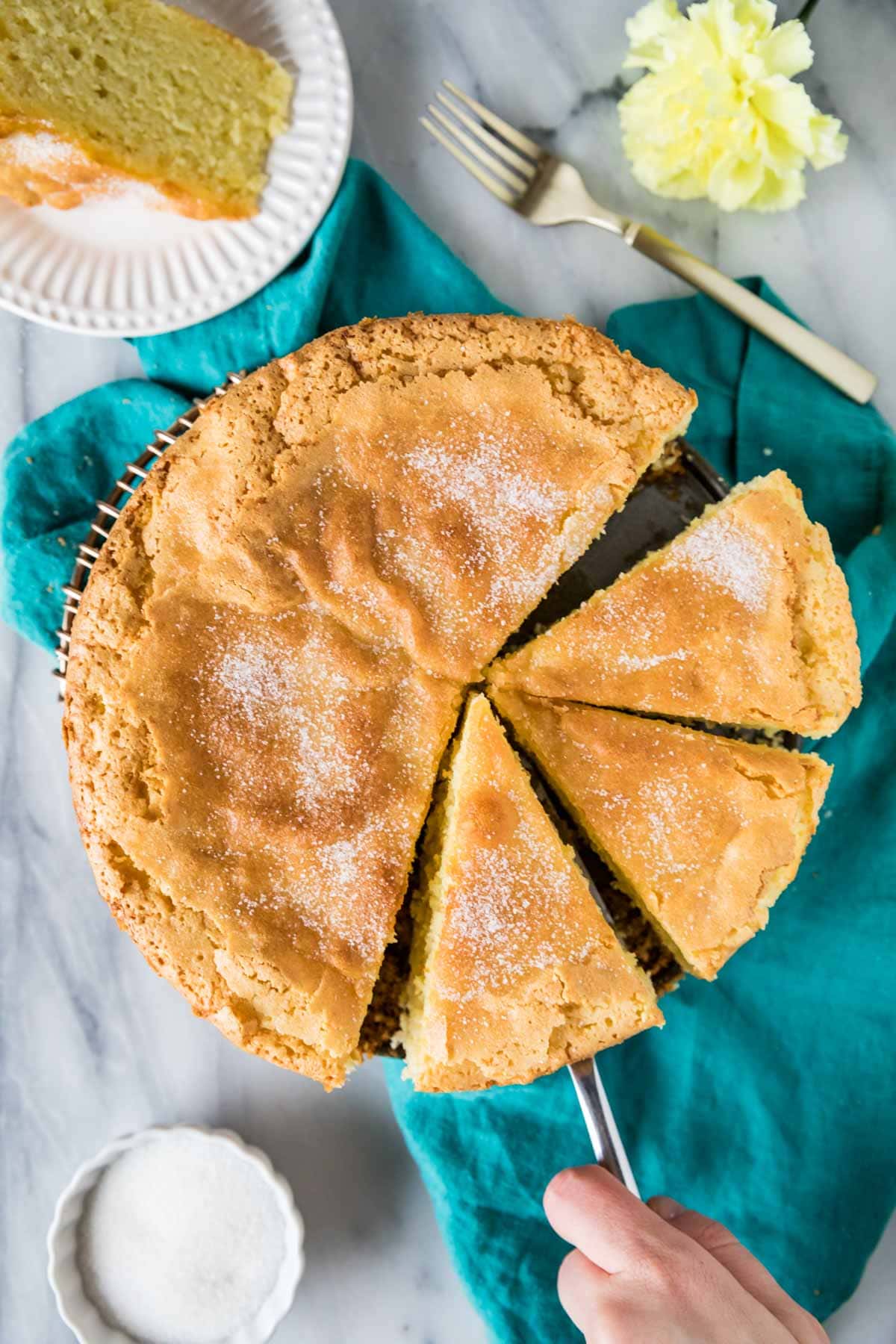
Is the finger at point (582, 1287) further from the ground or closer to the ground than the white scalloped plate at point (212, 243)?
closer to the ground

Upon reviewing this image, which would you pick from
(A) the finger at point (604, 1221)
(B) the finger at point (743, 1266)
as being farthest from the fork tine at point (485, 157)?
(B) the finger at point (743, 1266)

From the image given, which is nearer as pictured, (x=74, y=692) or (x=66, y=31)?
(x=74, y=692)

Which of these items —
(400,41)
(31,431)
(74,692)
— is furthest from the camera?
(400,41)

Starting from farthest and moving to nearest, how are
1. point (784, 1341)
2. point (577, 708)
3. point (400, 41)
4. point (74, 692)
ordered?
1. point (400, 41)
2. point (577, 708)
3. point (74, 692)
4. point (784, 1341)

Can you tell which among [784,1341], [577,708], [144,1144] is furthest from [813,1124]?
[144,1144]

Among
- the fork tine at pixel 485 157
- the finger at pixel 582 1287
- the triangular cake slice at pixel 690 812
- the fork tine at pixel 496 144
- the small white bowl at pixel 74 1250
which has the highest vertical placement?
the fork tine at pixel 496 144

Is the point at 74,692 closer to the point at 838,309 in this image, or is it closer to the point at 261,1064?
the point at 261,1064

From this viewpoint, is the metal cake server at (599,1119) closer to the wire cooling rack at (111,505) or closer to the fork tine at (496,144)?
the wire cooling rack at (111,505)
